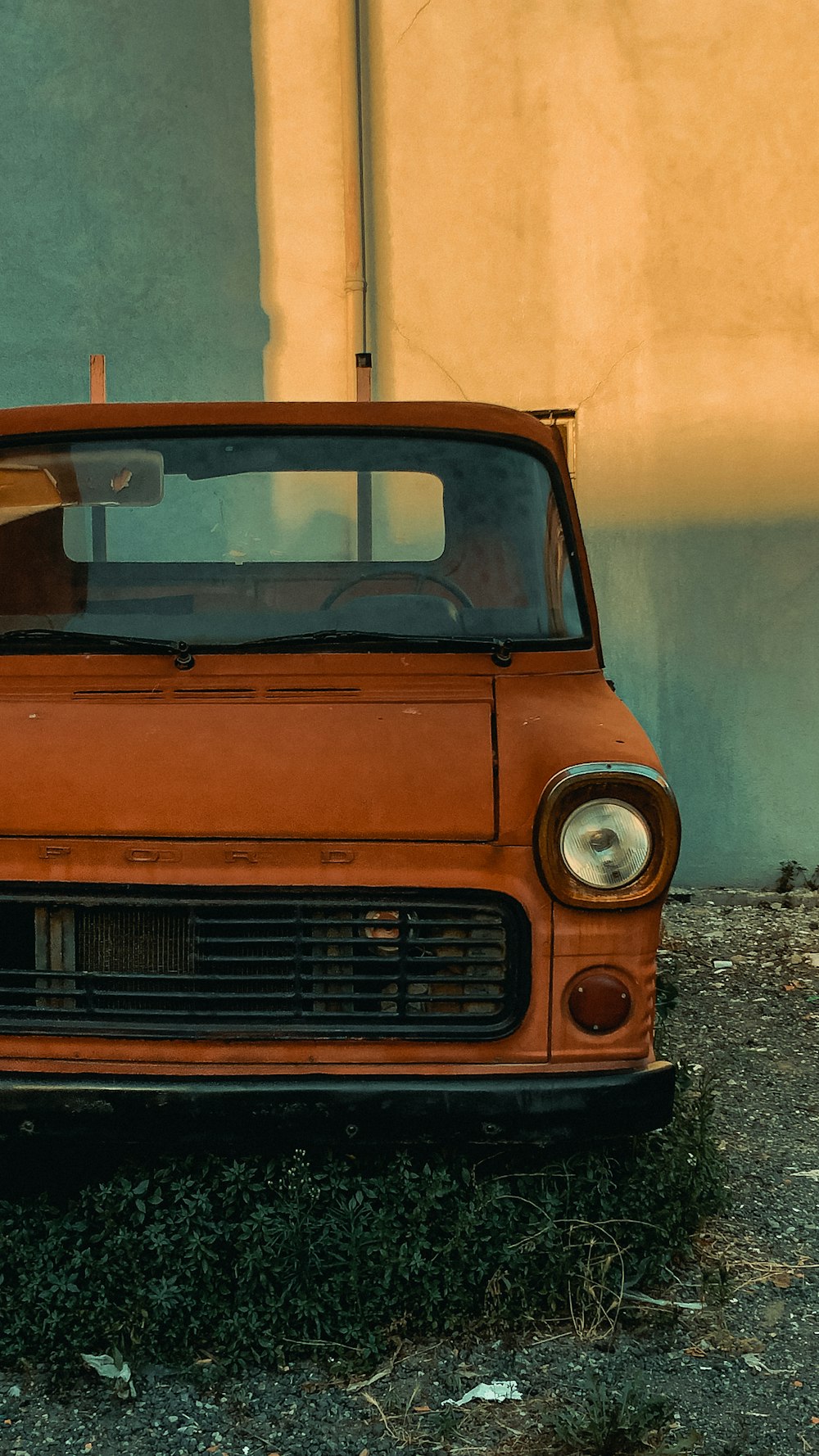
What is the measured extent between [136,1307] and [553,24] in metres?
6.43

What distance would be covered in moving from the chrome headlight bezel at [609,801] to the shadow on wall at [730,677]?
4.28 metres

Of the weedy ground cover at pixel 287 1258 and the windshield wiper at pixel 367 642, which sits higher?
the windshield wiper at pixel 367 642

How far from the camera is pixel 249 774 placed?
2785 mm

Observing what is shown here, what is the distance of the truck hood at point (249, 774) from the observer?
9.00ft

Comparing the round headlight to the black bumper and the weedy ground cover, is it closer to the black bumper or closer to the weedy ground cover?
the black bumper

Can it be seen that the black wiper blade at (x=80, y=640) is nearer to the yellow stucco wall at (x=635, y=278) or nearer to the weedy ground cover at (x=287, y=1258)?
the weedy ground cover at (x=287, y=1258)

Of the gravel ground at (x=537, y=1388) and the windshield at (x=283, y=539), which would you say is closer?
the gravel ground at (x=537, y=1388)

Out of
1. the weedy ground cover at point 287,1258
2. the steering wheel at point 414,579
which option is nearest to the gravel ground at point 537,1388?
the weedy ground cover at point 287,1258

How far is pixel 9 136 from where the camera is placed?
738 centimetres

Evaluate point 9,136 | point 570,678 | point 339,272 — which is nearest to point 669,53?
point 339,272

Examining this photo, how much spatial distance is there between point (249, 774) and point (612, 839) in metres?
0.75

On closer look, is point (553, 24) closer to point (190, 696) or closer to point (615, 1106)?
point (190, 696)

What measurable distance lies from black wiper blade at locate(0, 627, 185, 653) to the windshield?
2 centimetres

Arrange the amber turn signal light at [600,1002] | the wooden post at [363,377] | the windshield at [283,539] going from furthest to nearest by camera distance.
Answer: the wooden post at [363,377] < the windshield at [283,539] < the amber turn signal light at [600,1002]
